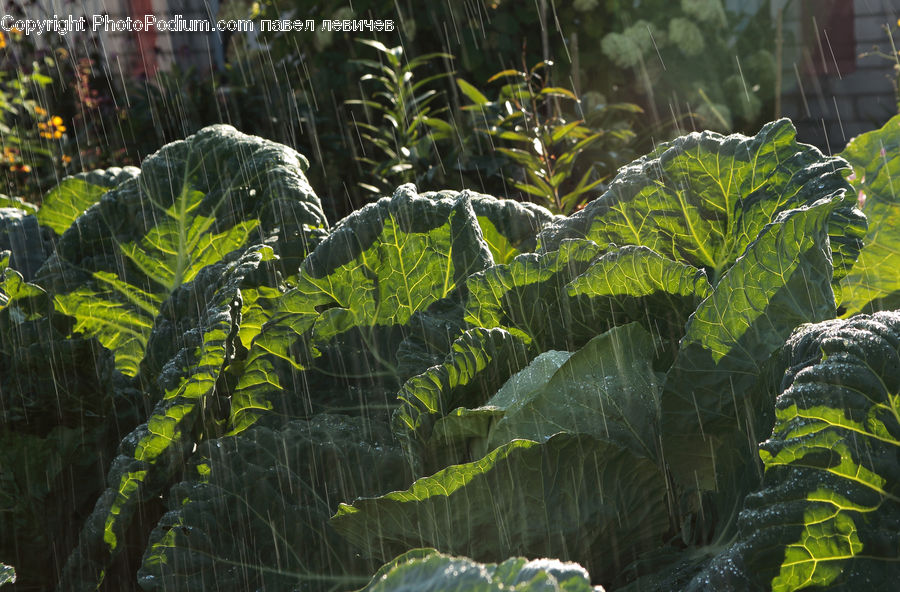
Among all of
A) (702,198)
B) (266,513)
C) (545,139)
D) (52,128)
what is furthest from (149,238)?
(52,128)

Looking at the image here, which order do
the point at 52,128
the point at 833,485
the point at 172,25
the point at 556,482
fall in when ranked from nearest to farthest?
the point at 833,485
the point at 556,482
the point at 52,128
the point at 172,25

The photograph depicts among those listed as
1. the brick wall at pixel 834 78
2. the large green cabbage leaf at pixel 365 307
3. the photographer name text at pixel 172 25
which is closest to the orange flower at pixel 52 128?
the photographer name text at pixel 172 25

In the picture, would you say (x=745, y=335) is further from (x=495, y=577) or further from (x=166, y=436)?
(x=166, y=436)

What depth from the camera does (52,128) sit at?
17.3ft

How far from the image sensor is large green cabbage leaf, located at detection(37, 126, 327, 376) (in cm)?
182

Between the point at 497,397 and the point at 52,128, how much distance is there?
496 cm

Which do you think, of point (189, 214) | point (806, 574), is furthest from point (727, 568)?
point (189, 214)

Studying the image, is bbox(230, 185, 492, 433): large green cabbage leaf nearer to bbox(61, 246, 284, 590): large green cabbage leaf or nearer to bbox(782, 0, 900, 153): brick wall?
bbox(61, 246, 284, 590): large green cabbage leaf

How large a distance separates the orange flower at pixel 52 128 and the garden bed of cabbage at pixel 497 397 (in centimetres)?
350

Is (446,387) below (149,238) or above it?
below

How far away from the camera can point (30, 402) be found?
174 cm

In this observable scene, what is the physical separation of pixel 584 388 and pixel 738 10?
589cm

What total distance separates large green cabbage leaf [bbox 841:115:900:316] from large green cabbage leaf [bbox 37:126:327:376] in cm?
109

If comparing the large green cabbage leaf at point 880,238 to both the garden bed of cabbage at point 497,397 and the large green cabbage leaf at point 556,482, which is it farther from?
the large green cabbage leaf at point 556,482
